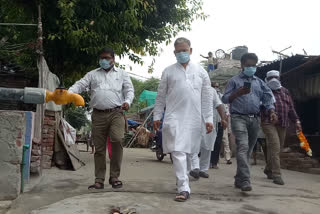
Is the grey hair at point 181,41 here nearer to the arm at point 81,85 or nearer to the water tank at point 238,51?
the arm at point 81,85

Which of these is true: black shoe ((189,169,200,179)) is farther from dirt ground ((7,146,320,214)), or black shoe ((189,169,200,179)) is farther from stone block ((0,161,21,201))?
stone block ((0,161,21,201))

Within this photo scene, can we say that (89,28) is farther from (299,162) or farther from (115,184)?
(299,162)

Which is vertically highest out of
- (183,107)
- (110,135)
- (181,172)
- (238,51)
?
(238,51)

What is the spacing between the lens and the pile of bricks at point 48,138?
21.1ft

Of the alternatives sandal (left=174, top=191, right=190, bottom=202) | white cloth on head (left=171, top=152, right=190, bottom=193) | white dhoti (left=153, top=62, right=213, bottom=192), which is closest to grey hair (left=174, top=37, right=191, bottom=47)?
white dhoti (left=153, top=62, right=213, bottom=192)

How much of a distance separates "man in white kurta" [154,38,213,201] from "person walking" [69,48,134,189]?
1.69ft

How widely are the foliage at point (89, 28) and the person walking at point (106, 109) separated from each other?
8.81 ft

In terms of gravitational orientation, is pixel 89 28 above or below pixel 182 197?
above

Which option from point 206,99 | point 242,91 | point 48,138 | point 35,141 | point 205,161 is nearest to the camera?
point 206,99

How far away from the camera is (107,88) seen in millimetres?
4535

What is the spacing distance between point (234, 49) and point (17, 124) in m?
17.3

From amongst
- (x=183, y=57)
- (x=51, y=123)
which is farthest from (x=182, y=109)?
(x=51, y=123)

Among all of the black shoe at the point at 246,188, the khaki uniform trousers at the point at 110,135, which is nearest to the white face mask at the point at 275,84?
the black shoe at the point at 246,188

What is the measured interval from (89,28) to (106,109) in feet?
11.6
